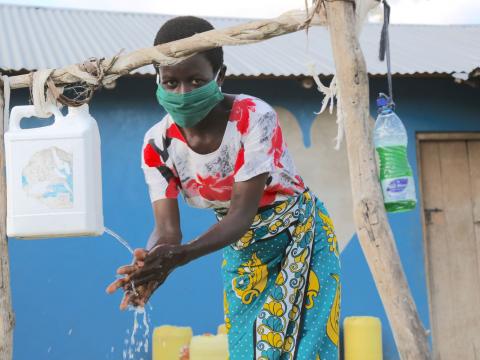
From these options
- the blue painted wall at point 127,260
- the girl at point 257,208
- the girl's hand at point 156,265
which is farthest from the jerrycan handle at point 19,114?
the blue painted wall at point 127,260

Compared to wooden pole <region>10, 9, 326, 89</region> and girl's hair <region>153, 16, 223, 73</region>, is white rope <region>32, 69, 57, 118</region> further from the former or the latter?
girl's hair <region>153, 16, 223, 73</region>

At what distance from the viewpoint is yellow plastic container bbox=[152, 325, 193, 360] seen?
623 centimetres

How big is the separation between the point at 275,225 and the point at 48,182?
942mm

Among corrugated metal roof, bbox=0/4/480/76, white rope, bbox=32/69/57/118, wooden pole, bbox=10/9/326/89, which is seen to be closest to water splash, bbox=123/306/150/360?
corrugated metal roof, bbox=0/4/480/76

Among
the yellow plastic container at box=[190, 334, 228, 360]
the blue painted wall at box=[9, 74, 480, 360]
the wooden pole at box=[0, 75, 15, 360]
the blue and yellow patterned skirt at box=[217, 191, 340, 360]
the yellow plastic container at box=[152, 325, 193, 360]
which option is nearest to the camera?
the blue and yellow patterned skirt at box=[217, 191, 340, 360]

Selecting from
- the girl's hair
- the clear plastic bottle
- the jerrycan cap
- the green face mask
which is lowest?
the clear plastic bottle

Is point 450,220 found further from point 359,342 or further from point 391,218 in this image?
point 359,342

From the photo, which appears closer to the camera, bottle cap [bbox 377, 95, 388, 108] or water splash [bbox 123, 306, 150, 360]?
bottle cap [bbox 377, 95, 388, 108]

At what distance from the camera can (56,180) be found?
329 centimetres

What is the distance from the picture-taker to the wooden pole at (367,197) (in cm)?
276

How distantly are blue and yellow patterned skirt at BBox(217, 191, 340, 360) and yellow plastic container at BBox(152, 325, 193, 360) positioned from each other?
10.7 ft

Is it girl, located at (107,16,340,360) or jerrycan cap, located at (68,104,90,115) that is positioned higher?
jerrycan cap, located at (68,104,90,115)

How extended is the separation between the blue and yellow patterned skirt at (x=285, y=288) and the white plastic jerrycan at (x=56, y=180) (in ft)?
2.12

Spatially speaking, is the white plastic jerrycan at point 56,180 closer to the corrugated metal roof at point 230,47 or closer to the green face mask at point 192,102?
the green face mask at point 192,102
